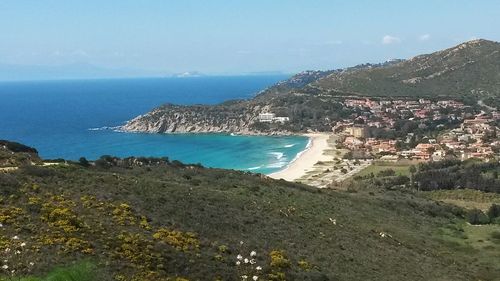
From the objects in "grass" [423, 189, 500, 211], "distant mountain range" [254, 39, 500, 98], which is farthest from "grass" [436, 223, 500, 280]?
"distant mountain range" [254, 39, 500, 98]

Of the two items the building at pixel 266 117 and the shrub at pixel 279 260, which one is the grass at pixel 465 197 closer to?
the shrub at pixel 279 260

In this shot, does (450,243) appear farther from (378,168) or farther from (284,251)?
(378,168)

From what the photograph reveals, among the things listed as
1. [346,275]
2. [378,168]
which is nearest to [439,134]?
[378,168]

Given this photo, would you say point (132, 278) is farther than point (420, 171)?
No

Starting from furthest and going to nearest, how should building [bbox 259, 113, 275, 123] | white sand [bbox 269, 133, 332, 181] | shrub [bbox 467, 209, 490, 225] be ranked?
building [bbox 259, 113, 275, 123]
white sand [bbox 269, 133, 332, 181]
shrub [bbox 467, 209, 490, 225]

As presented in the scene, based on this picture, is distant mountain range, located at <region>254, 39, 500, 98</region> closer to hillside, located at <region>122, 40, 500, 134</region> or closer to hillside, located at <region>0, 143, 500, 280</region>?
hillside, located at <region>122, 40, 500, 134</region>

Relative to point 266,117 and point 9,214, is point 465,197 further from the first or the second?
point 266,117
